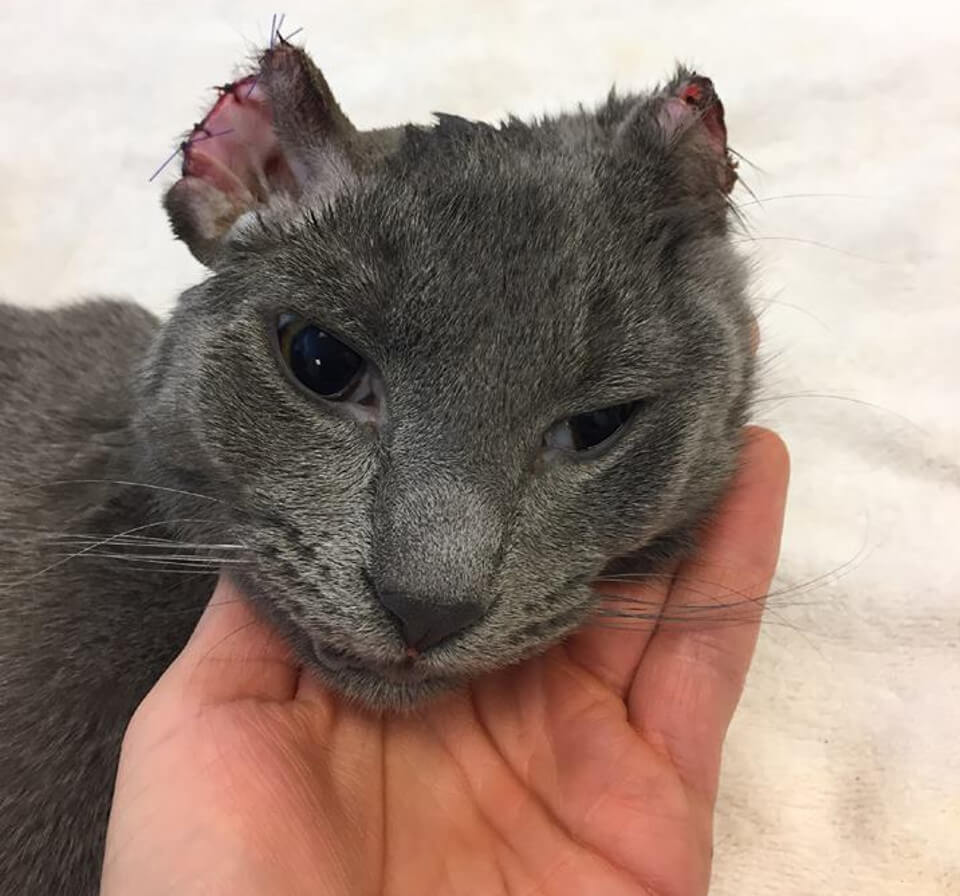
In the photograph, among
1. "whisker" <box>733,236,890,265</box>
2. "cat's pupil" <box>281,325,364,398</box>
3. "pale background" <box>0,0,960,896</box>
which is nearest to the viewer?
"cat's pupil" <box>281,325,364,398</box>

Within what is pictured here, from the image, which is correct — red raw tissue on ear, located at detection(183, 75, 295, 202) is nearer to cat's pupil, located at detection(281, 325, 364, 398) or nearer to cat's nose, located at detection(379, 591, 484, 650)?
cat's pupil, located at detection(281, 325, 364, 398)

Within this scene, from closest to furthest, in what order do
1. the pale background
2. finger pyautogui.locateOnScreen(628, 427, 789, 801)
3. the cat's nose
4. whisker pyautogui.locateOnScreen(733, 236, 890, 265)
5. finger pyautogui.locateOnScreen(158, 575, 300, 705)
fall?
the cat's nose
finger pyautogui.locateOnScreen(158, 575, 300, 705)
finger pyautogui.locateOnScreen(628, 427, 789, 801)
the pale background
whisker pyautogui.locateOnScreen(733, 236, 890, 265)

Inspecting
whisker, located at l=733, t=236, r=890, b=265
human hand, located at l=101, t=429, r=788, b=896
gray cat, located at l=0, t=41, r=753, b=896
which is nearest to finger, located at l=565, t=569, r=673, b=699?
human hand, located at l=101, t=429, r=788, b=896

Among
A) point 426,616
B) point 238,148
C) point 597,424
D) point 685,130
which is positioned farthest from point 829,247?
point 426,616

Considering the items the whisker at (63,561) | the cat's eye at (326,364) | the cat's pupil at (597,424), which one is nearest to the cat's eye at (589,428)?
the cat's pupil at (597,424)

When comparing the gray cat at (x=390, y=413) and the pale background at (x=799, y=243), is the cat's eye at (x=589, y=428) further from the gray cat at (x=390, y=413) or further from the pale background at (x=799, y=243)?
the pale background at (x=799, y=243)

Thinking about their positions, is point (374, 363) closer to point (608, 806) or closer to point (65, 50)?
point (608, 806)

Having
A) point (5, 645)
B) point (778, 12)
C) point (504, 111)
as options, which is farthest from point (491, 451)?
point (778, 12)
